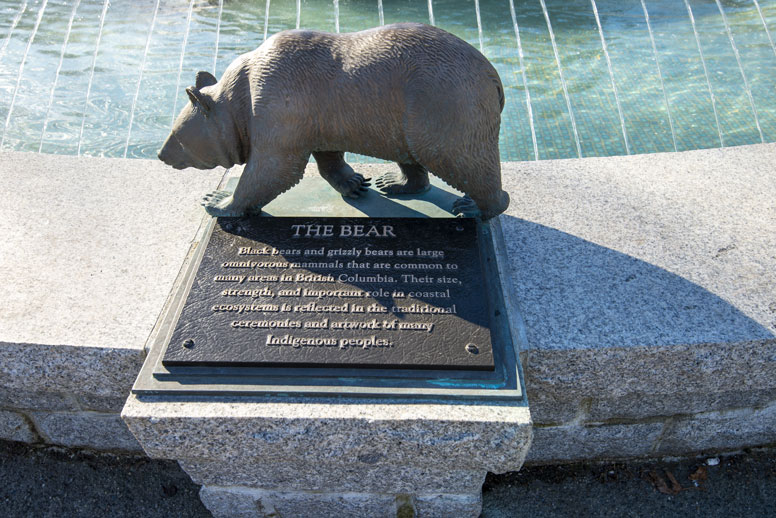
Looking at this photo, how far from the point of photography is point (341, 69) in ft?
7.94

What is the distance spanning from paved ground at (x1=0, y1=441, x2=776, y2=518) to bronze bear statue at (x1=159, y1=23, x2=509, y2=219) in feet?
4.64

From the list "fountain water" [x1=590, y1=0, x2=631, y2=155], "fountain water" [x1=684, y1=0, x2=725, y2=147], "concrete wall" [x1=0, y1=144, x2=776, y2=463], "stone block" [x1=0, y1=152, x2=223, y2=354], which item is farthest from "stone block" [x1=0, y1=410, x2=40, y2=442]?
"fountain water" [x1=684, y1=0, x2=725, y2=147]

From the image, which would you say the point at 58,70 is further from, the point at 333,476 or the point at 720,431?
the point at 720,431

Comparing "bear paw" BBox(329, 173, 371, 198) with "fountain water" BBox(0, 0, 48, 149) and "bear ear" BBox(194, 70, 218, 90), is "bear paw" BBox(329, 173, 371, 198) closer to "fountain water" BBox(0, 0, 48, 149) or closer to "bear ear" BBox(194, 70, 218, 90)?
"bear ear" BBox(194, 70, 218, 90)

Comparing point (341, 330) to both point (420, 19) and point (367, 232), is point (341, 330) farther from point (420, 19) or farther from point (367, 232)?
point (420, 19)

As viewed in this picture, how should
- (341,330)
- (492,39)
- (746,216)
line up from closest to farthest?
1. (341,330)
2. (746,216)
3. (492,39)

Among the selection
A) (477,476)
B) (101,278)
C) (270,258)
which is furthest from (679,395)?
(101,278)

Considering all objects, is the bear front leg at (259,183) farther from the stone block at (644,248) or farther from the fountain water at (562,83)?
the fountain water at (562,83)

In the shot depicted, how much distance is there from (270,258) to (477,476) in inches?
52.6

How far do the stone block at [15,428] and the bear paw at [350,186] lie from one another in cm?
203

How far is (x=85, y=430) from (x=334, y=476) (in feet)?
4.66

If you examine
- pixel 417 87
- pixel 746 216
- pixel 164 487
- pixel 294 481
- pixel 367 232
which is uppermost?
pixel 417 87

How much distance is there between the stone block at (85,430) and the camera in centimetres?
274

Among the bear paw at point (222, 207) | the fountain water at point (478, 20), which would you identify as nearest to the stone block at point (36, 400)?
the bear paw at point (222, 207)
